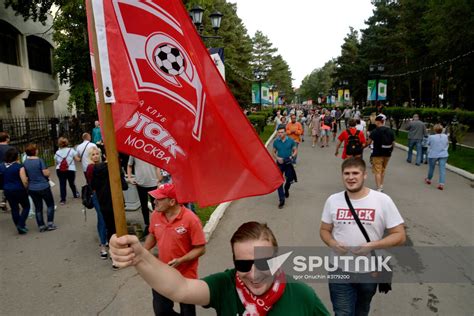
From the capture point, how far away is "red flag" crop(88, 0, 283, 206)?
2400mm

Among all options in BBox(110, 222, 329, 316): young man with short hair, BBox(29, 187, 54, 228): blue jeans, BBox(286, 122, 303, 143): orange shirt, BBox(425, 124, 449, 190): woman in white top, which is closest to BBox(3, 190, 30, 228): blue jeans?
BBox(29, 187, 54, 228): blue jeans

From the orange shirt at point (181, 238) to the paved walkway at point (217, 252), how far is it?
4.35 ft

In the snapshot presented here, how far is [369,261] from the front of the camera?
3.21 m

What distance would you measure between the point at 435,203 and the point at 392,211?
22.1 ft

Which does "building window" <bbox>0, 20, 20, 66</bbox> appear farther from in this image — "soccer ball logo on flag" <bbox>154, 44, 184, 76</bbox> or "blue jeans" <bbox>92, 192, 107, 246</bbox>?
"soccer ball logo on flag" <bbox>154, 44, 184, 76</bbox>

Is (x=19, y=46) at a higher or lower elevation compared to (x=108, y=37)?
higher

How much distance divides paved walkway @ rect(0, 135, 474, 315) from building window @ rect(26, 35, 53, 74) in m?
23.1

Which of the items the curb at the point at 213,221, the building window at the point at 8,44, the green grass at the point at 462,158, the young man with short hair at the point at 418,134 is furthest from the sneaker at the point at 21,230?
the building window at the point at 8,44

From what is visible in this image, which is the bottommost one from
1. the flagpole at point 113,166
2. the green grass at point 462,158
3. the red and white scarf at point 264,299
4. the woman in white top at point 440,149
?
the green grass at point 462,158

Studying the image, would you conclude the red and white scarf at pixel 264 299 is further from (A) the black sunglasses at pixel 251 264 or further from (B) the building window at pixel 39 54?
(B) the building window at pixel 39 54

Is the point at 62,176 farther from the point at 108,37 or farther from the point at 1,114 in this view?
the point at 1,114

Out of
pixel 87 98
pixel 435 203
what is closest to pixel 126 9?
pixel 435 203

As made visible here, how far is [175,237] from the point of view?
3387 mm

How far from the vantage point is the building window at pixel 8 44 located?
77.0 feet
